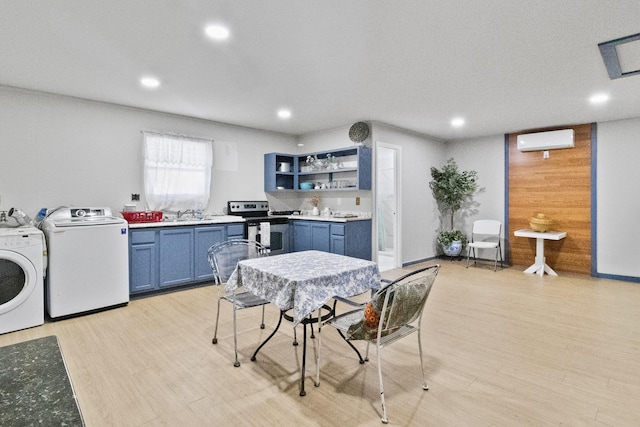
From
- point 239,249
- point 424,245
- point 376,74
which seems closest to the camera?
point 239,249

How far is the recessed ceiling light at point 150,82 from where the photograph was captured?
3518mm

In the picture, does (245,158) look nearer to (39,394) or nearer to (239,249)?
(239,249)

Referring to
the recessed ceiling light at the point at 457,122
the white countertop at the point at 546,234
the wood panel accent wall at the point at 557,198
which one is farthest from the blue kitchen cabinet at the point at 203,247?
the wood panel accent wall at the point at 557,198

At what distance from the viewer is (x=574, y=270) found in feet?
18.3

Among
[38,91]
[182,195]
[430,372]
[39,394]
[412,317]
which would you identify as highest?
[38,91]

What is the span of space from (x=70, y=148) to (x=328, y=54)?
333 centimetres

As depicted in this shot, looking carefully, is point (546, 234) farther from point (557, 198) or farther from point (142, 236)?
point (142, 236)

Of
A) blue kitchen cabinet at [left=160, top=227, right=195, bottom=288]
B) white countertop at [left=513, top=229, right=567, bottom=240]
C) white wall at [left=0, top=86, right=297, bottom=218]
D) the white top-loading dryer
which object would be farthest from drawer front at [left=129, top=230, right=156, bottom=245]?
white countertop at [left=513, top=229, right=567, bottom=240]

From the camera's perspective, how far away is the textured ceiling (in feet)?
7.47

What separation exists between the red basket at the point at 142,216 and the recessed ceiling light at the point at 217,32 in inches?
103

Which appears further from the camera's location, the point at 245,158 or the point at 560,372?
the point at 245,158

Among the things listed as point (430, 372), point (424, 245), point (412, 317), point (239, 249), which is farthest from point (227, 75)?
point (424, 245)

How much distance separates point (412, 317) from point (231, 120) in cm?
431

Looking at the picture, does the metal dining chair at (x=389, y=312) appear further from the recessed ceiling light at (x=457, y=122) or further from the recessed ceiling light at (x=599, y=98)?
the recessed ceiling light at (x=457, y=122)
